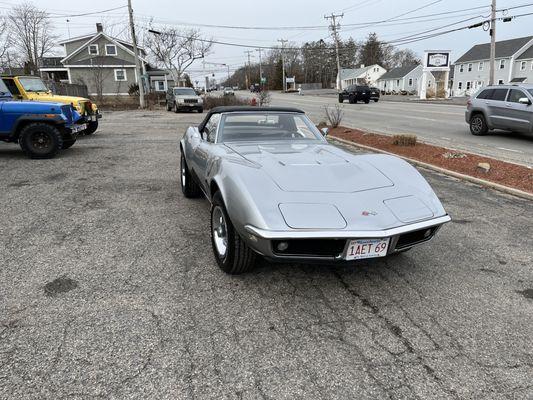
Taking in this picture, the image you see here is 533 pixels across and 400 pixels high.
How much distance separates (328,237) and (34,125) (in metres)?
8.61

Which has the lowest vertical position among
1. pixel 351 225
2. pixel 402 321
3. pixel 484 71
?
pixel 402 321

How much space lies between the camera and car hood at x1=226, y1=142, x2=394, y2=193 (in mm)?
3188

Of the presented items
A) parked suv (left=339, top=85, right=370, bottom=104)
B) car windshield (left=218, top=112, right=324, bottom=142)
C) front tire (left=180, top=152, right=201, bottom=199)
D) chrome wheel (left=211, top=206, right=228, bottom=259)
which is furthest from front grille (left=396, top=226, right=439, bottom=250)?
parked suv (left=339, top=85, right=370, bottom=104)

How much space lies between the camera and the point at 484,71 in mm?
56906

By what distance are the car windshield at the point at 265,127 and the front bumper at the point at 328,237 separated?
1990mm

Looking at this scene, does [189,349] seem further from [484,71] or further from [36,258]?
[484,71]

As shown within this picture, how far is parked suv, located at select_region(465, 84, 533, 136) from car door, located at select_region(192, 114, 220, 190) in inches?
412

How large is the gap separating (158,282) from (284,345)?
1.35 metres

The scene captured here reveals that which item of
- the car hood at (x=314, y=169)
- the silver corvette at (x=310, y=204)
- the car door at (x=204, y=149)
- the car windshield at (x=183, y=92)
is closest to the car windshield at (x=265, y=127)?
the car door at (x=204, y=149)

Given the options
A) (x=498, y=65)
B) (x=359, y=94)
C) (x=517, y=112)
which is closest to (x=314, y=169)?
(x=517, y=112)

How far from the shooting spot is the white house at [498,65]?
51812 mm

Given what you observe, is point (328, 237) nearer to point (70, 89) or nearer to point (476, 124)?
point (476, 124)

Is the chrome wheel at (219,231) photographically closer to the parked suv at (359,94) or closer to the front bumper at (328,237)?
the front bumper at (328,237)

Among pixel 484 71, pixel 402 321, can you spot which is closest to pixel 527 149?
pixel 402 321
